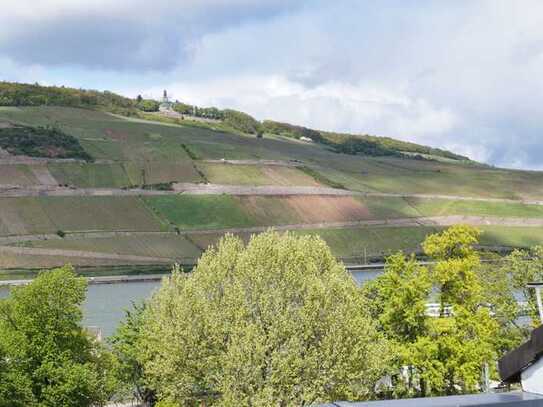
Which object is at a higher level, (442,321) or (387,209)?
(387,209)

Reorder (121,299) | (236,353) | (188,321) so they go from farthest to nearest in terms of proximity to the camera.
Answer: (121,299) < (188,321) < (236,353)

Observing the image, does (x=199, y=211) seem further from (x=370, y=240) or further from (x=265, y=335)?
(x=265, y=335)

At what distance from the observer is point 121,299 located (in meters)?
108

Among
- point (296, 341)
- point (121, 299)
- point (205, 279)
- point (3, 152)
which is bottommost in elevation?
point (121, 299)

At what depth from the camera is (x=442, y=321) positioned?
35719 mm

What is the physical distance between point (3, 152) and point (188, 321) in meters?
165

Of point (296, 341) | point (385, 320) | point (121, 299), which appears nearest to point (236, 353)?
point (296, 341)

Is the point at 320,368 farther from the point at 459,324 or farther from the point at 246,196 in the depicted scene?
the point at 246,196

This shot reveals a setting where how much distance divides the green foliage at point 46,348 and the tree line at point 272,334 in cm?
6

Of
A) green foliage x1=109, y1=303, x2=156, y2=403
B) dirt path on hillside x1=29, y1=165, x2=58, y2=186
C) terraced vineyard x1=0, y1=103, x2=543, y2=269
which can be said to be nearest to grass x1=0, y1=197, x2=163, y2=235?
terraced vineyard x1=0, y1=103, x2=543, y2=269

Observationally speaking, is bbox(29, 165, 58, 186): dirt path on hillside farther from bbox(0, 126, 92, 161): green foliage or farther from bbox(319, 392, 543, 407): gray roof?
bbox(319, 392, 543, 407): gray roof

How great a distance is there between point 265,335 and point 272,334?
606 millimetres

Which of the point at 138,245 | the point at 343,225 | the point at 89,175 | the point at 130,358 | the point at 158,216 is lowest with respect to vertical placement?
the point at 130,358

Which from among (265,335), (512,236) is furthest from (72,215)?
(265,335)
